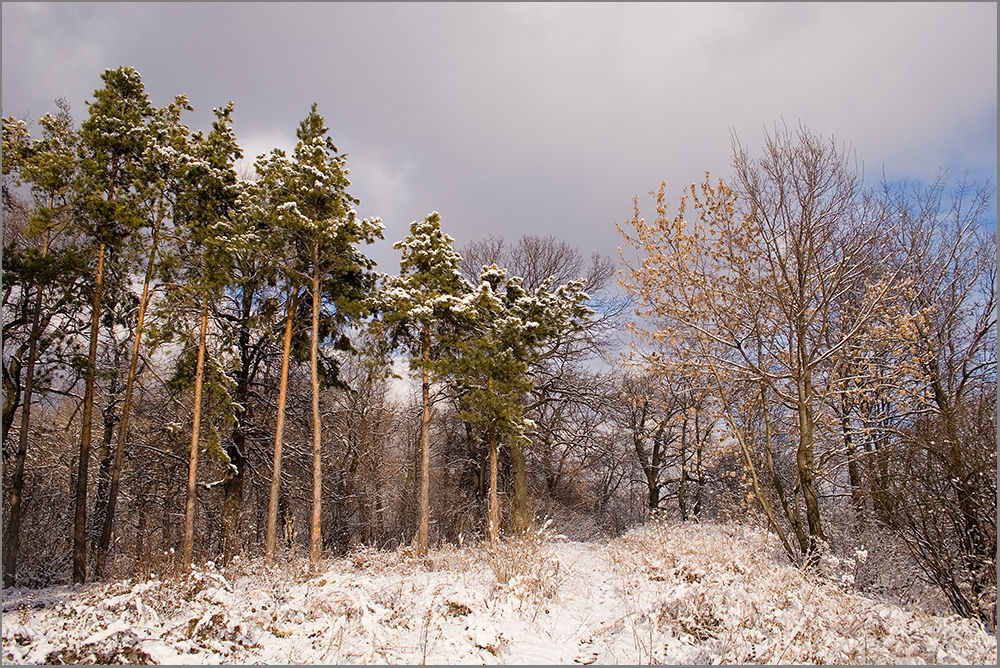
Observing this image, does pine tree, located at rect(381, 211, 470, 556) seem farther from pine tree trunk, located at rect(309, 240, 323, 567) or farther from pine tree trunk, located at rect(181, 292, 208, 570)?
pine tree trunk, located at rect(181, 292, 208, 570)

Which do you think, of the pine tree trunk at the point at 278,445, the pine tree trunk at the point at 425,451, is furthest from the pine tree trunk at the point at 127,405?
the pine tree trunk at the point at 425,451

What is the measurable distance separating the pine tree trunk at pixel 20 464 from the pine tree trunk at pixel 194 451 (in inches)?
130

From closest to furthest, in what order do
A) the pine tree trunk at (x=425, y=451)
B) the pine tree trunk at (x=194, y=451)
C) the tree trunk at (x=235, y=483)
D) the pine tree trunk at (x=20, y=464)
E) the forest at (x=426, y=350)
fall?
the forest at (x=426, y=350) < the pine tree trunk at (x=20, y=464) < the pine tree trunk at (x=194, y=451) < the tree trunk at (x=235, y=483) < the pine tree trunk at (x=425, y=451)

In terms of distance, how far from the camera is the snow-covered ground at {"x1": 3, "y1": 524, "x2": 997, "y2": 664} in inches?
208

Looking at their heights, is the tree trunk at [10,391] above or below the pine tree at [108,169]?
below

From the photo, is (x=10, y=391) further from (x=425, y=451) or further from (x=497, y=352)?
(x=497, y=352)

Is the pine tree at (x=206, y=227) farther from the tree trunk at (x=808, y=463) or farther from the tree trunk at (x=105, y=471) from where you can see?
the tree trunk at (x=808, y=463)

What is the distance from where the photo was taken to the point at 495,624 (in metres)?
6.28

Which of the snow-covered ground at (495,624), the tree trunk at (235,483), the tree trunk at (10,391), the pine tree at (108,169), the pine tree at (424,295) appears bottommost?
the snow-covered ground at (495,624)

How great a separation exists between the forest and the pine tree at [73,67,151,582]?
6 centimetres

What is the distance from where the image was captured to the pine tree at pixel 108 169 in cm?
1319

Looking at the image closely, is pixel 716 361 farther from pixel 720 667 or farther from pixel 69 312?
pixel 69 312

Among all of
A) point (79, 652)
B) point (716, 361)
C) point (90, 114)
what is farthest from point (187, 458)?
point (716, 361)

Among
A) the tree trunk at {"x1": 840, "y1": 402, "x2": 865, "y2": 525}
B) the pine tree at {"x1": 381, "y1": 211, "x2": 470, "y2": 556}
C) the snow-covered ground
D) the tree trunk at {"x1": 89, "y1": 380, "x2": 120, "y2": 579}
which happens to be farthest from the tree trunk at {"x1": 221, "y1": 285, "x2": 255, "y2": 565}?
the tree trunk at {"x1": 840, "y1": 402, "x2": 865, "y2": 525}
